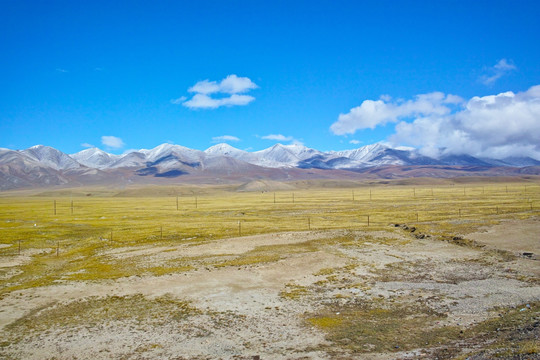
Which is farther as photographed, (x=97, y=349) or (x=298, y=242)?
(x=298, y=242)

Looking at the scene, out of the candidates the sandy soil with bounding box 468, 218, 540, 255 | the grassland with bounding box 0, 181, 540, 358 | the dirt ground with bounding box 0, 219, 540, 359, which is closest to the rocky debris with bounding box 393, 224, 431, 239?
the grassland with bounding box 0, 181, 540, 358

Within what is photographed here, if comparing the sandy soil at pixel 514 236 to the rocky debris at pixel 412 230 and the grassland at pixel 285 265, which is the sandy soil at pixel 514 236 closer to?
the grassland at pixel 285 265

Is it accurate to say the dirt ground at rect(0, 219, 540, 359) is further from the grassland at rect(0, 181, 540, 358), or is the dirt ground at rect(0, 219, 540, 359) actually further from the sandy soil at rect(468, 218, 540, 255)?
the sandy soil at rect(468, 218, 540, 255)

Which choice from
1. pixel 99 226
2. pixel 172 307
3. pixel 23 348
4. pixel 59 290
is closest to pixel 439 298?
pixel 172 307

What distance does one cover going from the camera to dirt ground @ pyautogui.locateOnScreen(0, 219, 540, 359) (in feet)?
61.1

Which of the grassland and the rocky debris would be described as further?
the rocky debris

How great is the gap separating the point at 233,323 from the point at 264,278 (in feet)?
32.3

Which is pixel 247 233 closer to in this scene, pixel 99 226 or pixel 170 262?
pixel 170 262

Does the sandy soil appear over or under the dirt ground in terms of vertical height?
over

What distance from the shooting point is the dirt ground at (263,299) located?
1862cm

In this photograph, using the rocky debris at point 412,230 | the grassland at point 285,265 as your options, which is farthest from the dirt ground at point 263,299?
the rocky debris at point 412,230

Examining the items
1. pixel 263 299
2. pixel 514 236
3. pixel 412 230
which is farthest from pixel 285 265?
pixel 514 236

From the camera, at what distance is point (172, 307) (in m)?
24.7

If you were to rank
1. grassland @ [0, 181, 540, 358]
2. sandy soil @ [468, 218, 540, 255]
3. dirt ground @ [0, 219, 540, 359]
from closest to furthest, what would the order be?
dirt ground @ [0, 219, 540, 359] → grassland @ [0, 181, 540, 358] → sandy soil @ [468, 218, 540, 255]
